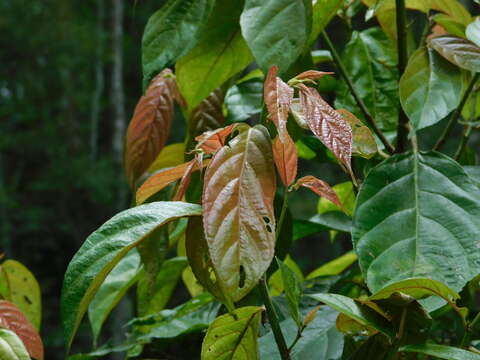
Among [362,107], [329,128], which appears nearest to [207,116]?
[362,107]

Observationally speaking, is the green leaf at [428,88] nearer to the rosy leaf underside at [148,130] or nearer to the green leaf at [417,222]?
the green leaf at [417,222]

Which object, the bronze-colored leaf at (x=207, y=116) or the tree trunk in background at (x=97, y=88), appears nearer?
the bronze-colored leaf at (x=207, y=116)

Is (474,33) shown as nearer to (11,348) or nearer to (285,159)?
(285,159)

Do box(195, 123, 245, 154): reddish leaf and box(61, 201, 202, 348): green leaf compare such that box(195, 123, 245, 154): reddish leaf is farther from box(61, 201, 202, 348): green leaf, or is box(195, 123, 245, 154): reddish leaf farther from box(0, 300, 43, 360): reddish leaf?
box(0, 300, 43, 360): reddish leaf

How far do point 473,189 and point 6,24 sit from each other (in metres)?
8.48

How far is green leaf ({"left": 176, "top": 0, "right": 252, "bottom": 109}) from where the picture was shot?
1.62ft

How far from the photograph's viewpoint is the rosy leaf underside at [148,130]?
1.73ft

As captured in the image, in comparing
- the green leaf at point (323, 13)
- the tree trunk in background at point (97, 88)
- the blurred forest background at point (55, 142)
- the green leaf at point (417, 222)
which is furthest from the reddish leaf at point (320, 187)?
the tree trunk in background at point (97, 88)

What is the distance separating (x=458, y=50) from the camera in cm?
44

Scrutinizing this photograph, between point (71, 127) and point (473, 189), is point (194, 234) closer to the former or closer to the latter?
point (473, 189)

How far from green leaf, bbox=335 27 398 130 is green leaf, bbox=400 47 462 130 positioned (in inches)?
4.8

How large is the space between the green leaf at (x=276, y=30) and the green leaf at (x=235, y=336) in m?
0.15

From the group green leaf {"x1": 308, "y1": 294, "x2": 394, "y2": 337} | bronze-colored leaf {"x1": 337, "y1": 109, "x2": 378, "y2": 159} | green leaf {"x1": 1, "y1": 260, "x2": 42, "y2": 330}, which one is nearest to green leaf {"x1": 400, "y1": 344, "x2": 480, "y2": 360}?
green leaf {"x1": 308, "y1": 294, "x2": 394, "y2": 337}

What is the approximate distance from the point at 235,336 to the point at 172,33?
222mm
